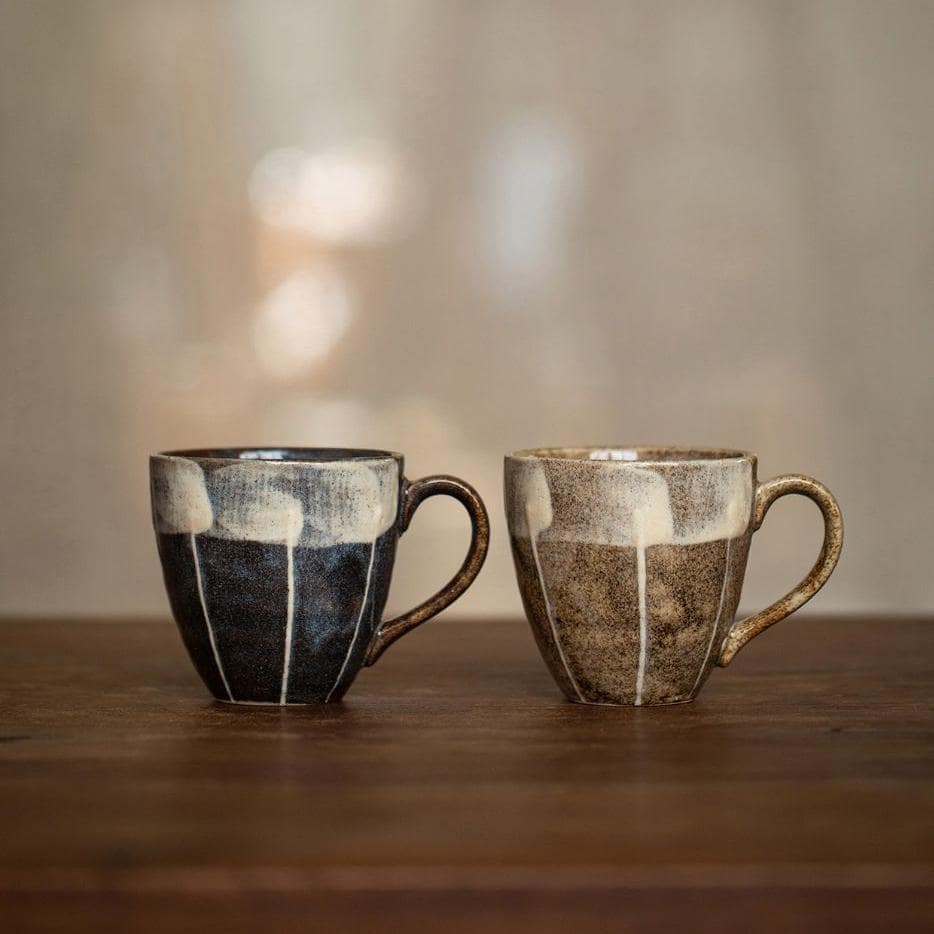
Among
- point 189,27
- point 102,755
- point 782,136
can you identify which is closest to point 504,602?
point 782,136

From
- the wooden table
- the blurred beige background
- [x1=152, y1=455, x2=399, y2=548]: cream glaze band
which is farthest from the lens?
the blurred beige background

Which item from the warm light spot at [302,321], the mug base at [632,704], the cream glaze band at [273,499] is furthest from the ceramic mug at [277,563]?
the warm light spot at [302,321]

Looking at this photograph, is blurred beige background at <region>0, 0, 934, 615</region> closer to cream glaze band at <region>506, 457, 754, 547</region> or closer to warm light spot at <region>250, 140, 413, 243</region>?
warm light spot at <region>250, 140, 413, 243</region>

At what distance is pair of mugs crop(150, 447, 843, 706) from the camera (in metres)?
0.62

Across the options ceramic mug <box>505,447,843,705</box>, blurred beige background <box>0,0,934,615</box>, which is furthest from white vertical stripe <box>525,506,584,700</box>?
blurred beige background <box>0,0,934,615</box>

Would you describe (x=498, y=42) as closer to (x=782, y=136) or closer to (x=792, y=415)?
(x=782, y=136)

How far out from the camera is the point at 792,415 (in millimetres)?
1890

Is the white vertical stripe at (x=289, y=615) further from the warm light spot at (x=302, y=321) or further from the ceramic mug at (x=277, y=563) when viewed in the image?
the warm light spot at (x=302, y=321)

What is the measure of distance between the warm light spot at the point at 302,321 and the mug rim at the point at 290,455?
1167 mm

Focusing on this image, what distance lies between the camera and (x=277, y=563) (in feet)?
2.03

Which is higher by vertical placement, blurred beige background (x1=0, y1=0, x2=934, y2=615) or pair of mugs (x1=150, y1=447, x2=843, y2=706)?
blurred beige background (x1=0, y1=0, x2=934, y2=615)

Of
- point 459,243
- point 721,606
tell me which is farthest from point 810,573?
point 459,243

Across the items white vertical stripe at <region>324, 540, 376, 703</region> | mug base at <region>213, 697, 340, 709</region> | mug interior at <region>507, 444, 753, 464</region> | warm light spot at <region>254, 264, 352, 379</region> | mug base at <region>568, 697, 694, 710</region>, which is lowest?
mug base at <region>568, 697, 694, 710</region>

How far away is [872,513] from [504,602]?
0.55 meters
